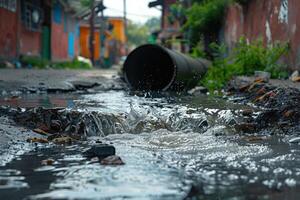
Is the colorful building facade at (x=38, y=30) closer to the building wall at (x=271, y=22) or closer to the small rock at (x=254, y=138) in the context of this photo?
the building wall at (x=271, y=22)

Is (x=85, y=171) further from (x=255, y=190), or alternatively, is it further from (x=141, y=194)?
(x=255, y=190)

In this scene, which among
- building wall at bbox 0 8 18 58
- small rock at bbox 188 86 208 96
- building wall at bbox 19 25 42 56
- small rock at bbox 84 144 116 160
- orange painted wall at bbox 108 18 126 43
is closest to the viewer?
small rock at bbox 84 144 116 160

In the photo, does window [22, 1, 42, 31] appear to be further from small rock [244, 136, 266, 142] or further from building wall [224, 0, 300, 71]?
small rock [244, 136, 266, 142]

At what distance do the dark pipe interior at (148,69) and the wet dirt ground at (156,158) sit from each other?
3.53m

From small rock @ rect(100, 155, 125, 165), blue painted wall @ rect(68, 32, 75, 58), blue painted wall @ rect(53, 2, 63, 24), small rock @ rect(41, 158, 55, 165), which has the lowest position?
small rock @ rect(41, 158, 55, 165)

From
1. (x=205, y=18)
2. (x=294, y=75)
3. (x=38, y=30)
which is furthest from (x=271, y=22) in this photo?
(x=38, y=30)

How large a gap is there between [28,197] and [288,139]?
2.60 metres

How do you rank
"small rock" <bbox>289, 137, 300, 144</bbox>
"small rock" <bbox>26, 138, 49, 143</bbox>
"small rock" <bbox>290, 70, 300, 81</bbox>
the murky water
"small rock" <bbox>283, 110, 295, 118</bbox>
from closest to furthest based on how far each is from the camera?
1. the murky water
2. "small rock" <bbox>26, 138, 49, 143</bbox>
3. "small rock" <bbox>289, 137, 300, 144</bbox>
4. "small rock" <bbox>283, 110, 295, 118</bbox>
5. "small rock" <bbox>290, 70, 300, 81</bbox>

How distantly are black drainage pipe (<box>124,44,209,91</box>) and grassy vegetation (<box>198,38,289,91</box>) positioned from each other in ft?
1.38

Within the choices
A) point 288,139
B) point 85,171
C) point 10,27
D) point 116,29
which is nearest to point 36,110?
point 85,171

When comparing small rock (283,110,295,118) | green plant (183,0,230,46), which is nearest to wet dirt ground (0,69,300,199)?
small rock (283,110,295,118)

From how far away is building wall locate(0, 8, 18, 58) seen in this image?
612 inches

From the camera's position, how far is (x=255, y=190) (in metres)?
2.68

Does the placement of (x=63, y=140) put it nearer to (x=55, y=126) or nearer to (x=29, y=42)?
(x=55, y=126)
